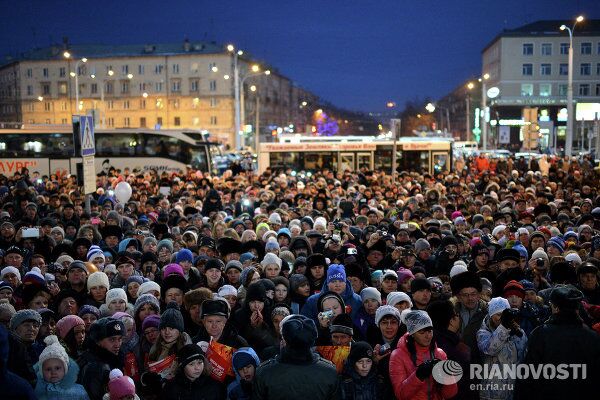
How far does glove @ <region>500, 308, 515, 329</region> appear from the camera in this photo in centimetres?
563

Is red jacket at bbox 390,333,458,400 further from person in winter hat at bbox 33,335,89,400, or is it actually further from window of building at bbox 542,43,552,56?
window of building at bbox 542,43,552,56

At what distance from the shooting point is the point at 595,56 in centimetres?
8488

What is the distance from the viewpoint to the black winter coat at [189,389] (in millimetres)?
5473

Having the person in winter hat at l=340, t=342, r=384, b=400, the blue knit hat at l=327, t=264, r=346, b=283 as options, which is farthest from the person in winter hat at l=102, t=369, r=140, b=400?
the blue knit hat at l=327, t=264, r=346, b=283

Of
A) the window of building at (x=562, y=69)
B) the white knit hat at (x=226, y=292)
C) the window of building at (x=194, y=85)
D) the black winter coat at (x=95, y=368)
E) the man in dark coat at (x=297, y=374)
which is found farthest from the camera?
the window of building at (x=194, y=85)

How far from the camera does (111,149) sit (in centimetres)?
3716

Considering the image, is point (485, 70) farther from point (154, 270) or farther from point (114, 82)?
point (154, 270)

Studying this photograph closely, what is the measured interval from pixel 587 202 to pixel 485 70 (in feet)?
308

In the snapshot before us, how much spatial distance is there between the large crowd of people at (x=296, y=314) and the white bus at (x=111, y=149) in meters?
23.8

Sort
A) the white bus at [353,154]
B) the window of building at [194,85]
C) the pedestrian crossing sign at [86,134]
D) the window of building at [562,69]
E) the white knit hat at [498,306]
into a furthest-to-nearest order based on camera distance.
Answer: the window of building at [194,85] < the window of building at [562,69] < the white bus at [353,154] < the pedestrian crossing sign at [86,134] < the white knit hat at [498,306]

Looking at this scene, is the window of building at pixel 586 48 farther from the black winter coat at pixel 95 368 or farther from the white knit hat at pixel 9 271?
the black winter coat at pixel 95 368

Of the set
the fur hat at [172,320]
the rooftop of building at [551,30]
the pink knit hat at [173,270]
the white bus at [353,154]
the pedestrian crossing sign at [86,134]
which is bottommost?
the pink knit hat at [173,270]

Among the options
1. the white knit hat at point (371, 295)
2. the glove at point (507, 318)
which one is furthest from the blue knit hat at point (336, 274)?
the glove at point (507, 318)

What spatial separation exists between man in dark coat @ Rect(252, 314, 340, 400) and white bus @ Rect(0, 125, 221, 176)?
32.5 metres
